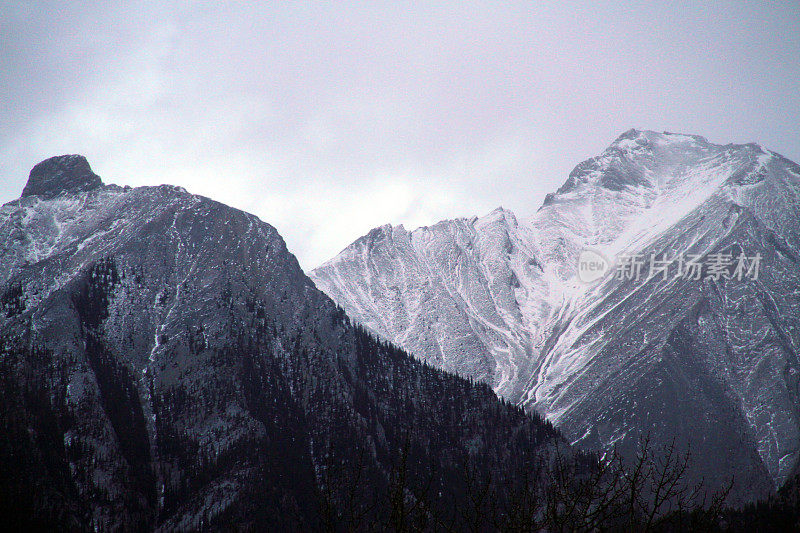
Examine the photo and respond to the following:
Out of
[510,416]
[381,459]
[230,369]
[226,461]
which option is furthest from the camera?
[510,416]

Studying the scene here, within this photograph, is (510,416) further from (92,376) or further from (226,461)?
(92,376)

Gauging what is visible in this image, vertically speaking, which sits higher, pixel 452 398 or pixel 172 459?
pixel 172 459

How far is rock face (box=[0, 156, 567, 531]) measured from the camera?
13888cm

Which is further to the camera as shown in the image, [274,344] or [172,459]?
[274,344]

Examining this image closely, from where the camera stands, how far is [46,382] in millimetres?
160250

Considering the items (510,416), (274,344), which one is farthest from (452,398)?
(274,344)

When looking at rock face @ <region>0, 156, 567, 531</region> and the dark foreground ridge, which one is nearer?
the dark foreground ridge

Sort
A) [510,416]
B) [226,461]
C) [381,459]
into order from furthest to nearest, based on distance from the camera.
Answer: [510,416]
[381,459]
[226,461]

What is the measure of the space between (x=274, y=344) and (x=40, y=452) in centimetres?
6735

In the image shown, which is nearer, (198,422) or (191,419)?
(198,422)

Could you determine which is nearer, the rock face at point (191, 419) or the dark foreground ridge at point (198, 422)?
the dark foreground ridge at point (198, 422)

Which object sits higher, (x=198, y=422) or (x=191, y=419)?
(x=191, y=419)

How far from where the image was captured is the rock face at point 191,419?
456 ft

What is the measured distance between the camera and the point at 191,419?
16288 centimetres
